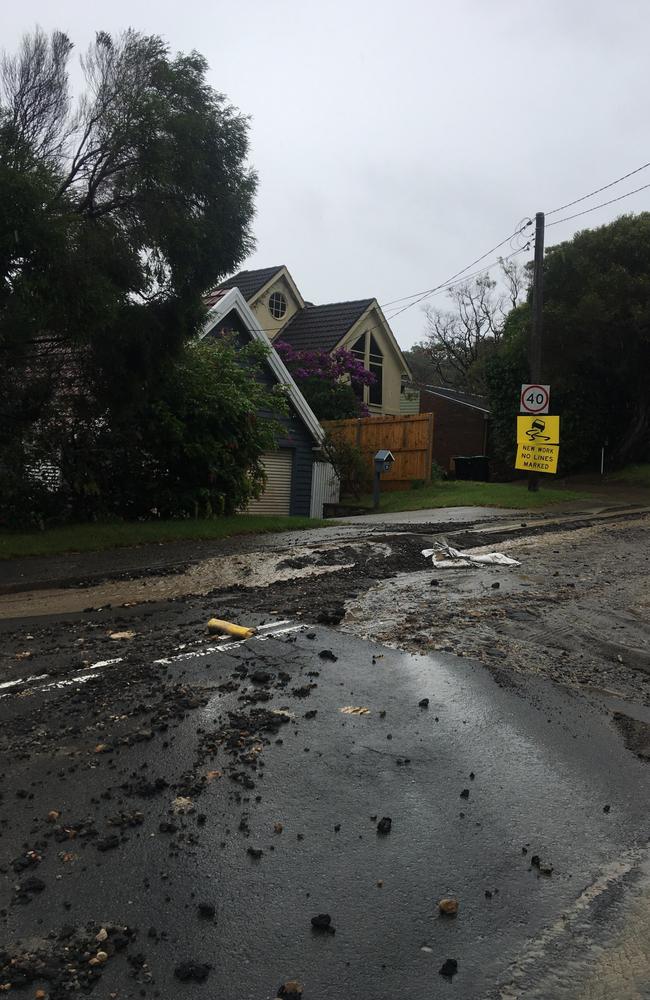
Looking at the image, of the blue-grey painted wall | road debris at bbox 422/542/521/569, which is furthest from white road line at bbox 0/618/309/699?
the blue-grey painted wall

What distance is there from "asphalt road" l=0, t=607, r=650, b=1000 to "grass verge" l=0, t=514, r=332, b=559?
6.78 m

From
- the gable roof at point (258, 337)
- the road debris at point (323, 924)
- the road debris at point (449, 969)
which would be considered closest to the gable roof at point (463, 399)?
the gable roof at point (258, 337)

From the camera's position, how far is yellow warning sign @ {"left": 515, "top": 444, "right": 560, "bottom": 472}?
75.6 feet

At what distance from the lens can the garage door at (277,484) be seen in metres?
24.3

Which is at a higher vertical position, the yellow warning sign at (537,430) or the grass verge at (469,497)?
the yellow warning sign at (537,430)

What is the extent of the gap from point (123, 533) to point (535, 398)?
12588 millimetres

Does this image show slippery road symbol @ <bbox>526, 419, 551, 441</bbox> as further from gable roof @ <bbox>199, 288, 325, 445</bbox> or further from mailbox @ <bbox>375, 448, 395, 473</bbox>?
gable roof @ <bbox>199, 288, 325, 445</bbox>

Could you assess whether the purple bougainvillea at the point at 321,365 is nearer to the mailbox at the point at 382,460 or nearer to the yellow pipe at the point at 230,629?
the mailbox at the point at 382,460

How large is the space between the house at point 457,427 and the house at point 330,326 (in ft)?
7.20

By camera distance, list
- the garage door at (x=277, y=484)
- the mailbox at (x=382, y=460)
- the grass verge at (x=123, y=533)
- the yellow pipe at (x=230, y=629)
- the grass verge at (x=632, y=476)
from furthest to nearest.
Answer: the grass verge at (x=632, y=476)
the garage door at (x=277, y=484)
the mailbox at (x=382, y=460)
the grass verge at (x=123, y=533)
the yellow pipe at (x=230, y=629)

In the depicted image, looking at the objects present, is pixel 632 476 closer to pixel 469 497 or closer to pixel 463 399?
pixel 469 497

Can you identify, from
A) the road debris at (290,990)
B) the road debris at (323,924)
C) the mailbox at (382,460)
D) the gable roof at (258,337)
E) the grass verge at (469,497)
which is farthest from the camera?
the mailbox at (382,460)

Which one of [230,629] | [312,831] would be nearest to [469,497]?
[230,629]

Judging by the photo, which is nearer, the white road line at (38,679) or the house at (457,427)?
the white road line at (38,679)
